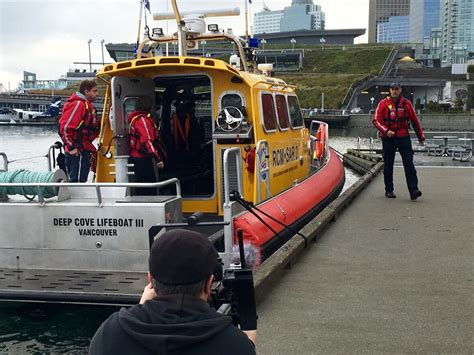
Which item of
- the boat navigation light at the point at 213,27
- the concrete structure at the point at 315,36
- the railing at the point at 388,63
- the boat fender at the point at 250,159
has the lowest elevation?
the boat fender at the point at 250,159

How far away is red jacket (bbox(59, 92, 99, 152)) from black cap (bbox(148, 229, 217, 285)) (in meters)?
5.71

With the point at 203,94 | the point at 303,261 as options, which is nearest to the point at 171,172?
the point at 203,94

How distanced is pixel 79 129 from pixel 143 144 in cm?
93

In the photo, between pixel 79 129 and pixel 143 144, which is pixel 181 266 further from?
pixel 79 129

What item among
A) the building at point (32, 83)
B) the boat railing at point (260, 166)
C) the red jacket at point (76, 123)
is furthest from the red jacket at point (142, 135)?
the building at point (32, 83)

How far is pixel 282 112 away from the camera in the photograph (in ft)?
29.1

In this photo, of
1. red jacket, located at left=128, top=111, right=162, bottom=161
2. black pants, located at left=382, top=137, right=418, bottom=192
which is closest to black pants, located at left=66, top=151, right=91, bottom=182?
red jacket, located at left=128, top=111, right=162, bottom=161

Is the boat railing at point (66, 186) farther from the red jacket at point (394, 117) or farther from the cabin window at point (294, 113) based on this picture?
the red jacket at point (394, 117)

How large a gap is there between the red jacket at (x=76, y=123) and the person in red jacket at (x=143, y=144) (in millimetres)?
569

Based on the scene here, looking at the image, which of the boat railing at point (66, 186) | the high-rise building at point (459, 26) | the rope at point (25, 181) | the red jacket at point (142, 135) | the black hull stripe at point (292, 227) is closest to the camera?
the boat railing at point (66, 186)

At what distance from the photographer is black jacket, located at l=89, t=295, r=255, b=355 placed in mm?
1677

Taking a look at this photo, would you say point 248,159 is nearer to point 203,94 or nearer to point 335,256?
point 335,256

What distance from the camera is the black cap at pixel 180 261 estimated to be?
1770mm

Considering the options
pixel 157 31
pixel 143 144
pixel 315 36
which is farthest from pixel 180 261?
pixel 315 36
